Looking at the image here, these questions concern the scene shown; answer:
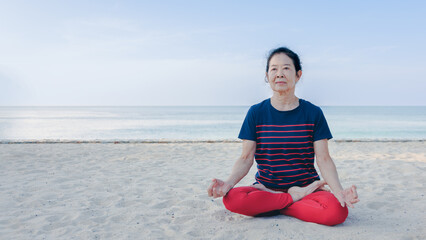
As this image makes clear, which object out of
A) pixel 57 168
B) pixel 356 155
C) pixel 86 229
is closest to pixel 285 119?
pixel 86 229

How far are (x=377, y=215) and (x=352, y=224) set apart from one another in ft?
1.46

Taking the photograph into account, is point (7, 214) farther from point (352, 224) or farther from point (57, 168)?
point (352, 224)

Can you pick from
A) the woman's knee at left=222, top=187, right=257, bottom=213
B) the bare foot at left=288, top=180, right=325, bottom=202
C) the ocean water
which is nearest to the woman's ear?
the bare foot at left=288, top=180, right=325, bottom=202

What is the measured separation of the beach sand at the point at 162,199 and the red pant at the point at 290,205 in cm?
7

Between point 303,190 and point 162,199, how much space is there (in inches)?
61.8

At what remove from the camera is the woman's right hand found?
243 cm

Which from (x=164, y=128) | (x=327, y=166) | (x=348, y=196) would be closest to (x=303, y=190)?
(x=327, y=166)

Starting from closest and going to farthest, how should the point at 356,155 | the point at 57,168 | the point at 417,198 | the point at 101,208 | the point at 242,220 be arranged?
the point at 242,220, the point at 101,208, the point at 417,198, the point at 57,168, the point at 356,155

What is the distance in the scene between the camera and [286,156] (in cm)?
266

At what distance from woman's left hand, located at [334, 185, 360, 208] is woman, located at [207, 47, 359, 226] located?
0.11m

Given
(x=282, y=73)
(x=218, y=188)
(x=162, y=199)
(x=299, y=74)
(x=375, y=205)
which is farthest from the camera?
(x=162, y=199)

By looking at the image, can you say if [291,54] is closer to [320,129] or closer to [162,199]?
[320,129]

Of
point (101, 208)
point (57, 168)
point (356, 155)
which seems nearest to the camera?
point (101, 208)

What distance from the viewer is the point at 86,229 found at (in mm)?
2656
